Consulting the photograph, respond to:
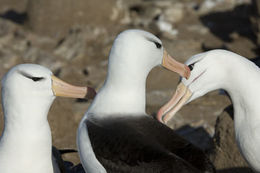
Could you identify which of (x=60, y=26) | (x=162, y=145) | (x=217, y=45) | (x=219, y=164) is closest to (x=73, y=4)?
(x=60, y=26)

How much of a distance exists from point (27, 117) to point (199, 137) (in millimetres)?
2885

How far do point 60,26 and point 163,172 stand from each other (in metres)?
10.2

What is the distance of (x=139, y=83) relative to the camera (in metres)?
4.23

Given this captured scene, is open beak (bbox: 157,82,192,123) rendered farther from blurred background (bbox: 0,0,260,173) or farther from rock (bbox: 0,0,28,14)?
rock (bbox: 0,0,28,14)

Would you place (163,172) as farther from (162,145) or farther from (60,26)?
(60,26)

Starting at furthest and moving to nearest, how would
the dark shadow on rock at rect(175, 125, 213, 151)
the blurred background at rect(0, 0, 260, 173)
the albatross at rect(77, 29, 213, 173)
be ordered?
the blurred background at rect(0, 0, 260, 173) < the dark shadow on rock at rect(175, 125, 213, 151) < the albatross at rect(77, 29, 213, 173)

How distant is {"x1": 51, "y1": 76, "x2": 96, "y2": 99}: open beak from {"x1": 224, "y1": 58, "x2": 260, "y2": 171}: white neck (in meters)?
1.18

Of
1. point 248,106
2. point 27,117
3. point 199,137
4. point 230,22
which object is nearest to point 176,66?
point 248,106

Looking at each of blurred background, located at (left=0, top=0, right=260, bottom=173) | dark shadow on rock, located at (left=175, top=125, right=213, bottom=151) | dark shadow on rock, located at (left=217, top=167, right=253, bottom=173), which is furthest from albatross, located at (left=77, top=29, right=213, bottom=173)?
blurred background, located at (left=0, top=0, right=260, bottom=173)

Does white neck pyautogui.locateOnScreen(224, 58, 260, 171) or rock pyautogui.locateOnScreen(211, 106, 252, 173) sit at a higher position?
white neck pyautogui.locateOnScreen(224, 58, 260, 171)

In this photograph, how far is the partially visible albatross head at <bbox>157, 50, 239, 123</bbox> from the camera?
4.24 metres

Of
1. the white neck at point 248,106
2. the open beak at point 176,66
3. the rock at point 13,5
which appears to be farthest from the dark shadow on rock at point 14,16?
the white neck at point 248,106

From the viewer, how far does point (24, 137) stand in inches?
159

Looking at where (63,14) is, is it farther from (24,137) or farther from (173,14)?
(24,137)
